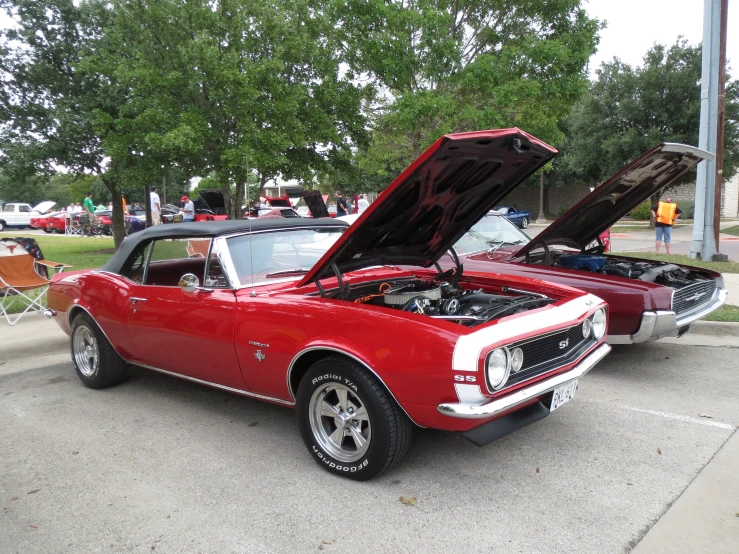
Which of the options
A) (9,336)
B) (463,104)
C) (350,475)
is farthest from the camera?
(463,104)

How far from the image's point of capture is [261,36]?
435 inches

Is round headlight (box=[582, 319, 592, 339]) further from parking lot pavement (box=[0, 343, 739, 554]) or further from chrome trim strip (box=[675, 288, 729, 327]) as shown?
chrome trim strip (box=[675, 288, 729, 327])

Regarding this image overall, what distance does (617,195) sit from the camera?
5.95 m

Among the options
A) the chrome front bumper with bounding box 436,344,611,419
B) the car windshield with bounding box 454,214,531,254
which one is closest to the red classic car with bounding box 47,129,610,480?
the chrome front bumper with bounding box 436,344,611,419

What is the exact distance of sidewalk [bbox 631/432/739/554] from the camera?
8.61 ft

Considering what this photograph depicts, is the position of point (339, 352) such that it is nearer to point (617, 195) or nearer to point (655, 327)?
point (655, 327)

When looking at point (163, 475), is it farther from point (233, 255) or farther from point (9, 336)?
point (9, 336)

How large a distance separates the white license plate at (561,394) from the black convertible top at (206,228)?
2226mm

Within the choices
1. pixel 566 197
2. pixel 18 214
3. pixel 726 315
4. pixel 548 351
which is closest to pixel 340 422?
pixel 548 351

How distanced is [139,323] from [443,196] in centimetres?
261

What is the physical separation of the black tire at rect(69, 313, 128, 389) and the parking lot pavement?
231 mm

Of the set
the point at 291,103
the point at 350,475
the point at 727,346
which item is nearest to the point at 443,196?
the point at 350,475

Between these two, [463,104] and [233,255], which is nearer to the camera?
[233,255]

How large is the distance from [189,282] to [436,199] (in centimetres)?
181
